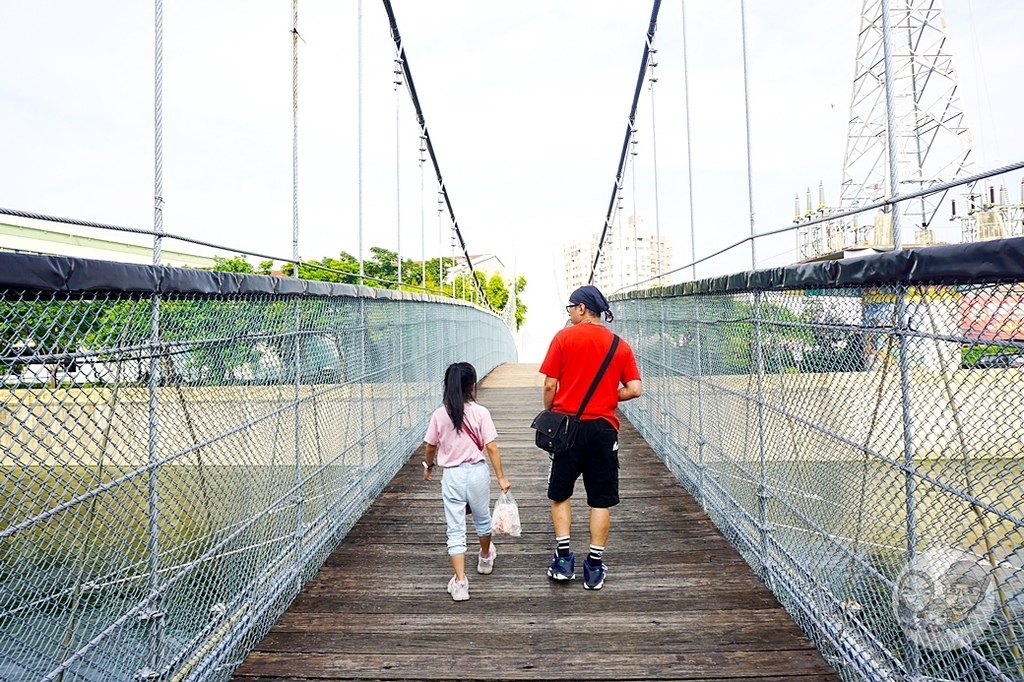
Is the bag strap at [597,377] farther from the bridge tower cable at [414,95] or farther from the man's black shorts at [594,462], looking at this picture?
the bridge tower cable at [414,95]

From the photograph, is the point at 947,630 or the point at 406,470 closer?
the point at 947,630

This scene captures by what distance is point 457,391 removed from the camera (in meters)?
3.02

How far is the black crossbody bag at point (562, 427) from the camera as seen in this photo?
119 inches

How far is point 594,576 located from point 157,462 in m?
1.86

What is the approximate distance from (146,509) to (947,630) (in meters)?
2.12

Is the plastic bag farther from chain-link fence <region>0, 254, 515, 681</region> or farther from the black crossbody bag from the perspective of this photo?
chain-link fence <region>0, 254, 515, 681</region>

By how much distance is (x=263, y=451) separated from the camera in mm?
2777

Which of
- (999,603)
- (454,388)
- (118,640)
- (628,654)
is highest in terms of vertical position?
(454,388)

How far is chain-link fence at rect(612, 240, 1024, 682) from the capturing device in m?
1.56

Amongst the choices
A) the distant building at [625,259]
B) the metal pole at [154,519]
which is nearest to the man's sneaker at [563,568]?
the metal pole at [154,519]

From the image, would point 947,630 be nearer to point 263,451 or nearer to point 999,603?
point 999,603

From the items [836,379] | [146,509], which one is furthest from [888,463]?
[146,509]

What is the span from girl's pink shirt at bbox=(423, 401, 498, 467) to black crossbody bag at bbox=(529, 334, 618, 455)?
0.22 meters

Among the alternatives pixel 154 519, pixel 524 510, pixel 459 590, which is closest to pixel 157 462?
pixel 154 519
